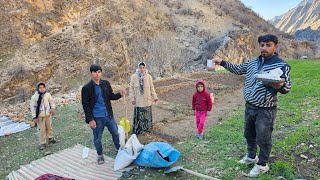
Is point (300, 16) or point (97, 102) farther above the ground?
point (300, 16)

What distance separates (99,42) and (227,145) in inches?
1010

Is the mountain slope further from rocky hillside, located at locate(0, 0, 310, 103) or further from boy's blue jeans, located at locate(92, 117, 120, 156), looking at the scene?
boy's blue jeans, located at locate(92, 117, 120, 156)

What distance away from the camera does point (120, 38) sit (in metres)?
29.9

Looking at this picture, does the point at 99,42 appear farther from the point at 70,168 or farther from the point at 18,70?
the point at 70,168

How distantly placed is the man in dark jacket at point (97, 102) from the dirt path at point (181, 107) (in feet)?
4.37

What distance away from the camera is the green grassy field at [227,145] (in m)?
4.05

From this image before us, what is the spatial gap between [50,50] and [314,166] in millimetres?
26130

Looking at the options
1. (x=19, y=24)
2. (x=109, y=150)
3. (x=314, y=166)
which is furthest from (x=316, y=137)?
(x=19, y=24)

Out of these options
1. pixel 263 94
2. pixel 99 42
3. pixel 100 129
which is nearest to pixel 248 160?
pixel 263 94

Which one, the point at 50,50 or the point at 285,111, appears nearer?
the point at 285,111

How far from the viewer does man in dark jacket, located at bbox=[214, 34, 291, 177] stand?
3.30m

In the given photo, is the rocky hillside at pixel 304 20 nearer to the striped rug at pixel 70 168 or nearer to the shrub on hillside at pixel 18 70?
the shrub on hillside at pixel 18 70

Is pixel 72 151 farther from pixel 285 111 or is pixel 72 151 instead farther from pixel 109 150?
pixel 285 111

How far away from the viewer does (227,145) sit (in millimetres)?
5168
